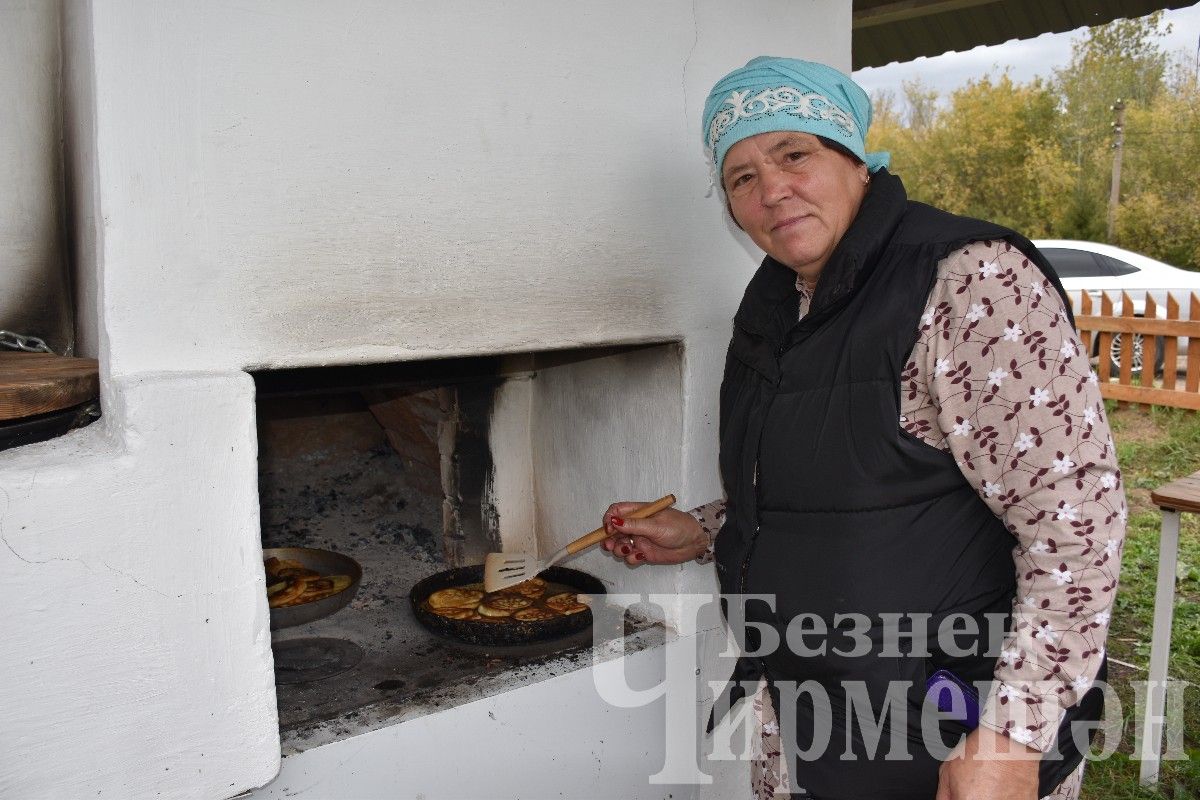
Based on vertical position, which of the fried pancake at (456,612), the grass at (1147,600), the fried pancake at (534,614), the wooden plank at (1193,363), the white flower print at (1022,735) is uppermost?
the wooden plank at (1193,363)

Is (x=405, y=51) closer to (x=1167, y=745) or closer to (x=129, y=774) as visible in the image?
(x=129, y=774)

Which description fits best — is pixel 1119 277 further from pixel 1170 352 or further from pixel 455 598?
pixel 455 598

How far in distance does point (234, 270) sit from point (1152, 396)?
8883mm

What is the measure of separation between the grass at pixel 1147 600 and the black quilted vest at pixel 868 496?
2040mm

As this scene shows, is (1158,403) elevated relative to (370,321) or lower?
lower

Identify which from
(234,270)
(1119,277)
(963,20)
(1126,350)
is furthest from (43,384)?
(1119,277)

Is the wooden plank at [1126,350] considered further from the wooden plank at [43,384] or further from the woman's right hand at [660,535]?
the wooden plank at [43,384]

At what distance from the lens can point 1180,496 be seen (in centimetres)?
296

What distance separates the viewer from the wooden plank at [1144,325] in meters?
7.89

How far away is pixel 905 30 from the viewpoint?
12.6 feet

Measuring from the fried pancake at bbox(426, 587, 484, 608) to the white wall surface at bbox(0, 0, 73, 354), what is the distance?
1202 millimetres

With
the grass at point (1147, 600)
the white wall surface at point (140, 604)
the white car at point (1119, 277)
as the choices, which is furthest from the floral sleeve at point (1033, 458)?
the white car at point (1119, 277)

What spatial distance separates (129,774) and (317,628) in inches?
39.0

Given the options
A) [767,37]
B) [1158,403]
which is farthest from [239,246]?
[1158,403]
